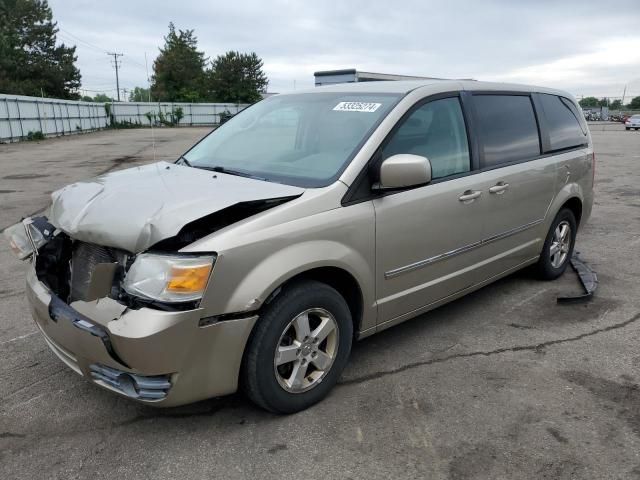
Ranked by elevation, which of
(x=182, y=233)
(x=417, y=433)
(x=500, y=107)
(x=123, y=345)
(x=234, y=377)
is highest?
(x=500, y=107)

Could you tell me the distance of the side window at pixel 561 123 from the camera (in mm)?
4797

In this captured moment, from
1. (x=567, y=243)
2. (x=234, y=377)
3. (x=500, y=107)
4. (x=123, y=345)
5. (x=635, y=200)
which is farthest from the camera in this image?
(x=635, y=200)

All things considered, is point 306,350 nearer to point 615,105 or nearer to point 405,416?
point 405,416

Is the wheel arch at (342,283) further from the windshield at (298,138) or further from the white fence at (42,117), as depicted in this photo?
the white fence at (42,117)

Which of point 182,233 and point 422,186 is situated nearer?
point 182,233

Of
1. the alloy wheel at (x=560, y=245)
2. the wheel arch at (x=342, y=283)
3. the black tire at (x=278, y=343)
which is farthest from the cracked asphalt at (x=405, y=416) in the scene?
the alloy wheel at (x=560, y=245)

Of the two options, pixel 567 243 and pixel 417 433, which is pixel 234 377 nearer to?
pixel 417 433

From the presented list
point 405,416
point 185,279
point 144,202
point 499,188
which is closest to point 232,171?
point 144,202

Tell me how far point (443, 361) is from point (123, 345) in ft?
6.74

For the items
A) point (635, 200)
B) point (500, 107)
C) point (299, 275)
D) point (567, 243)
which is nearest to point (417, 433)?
point (299, 275)

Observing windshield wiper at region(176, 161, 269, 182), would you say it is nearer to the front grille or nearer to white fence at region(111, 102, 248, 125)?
the front grille

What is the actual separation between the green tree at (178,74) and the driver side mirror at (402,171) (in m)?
67.2

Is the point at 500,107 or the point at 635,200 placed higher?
the point at 500,107

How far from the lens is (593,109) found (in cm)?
6888
